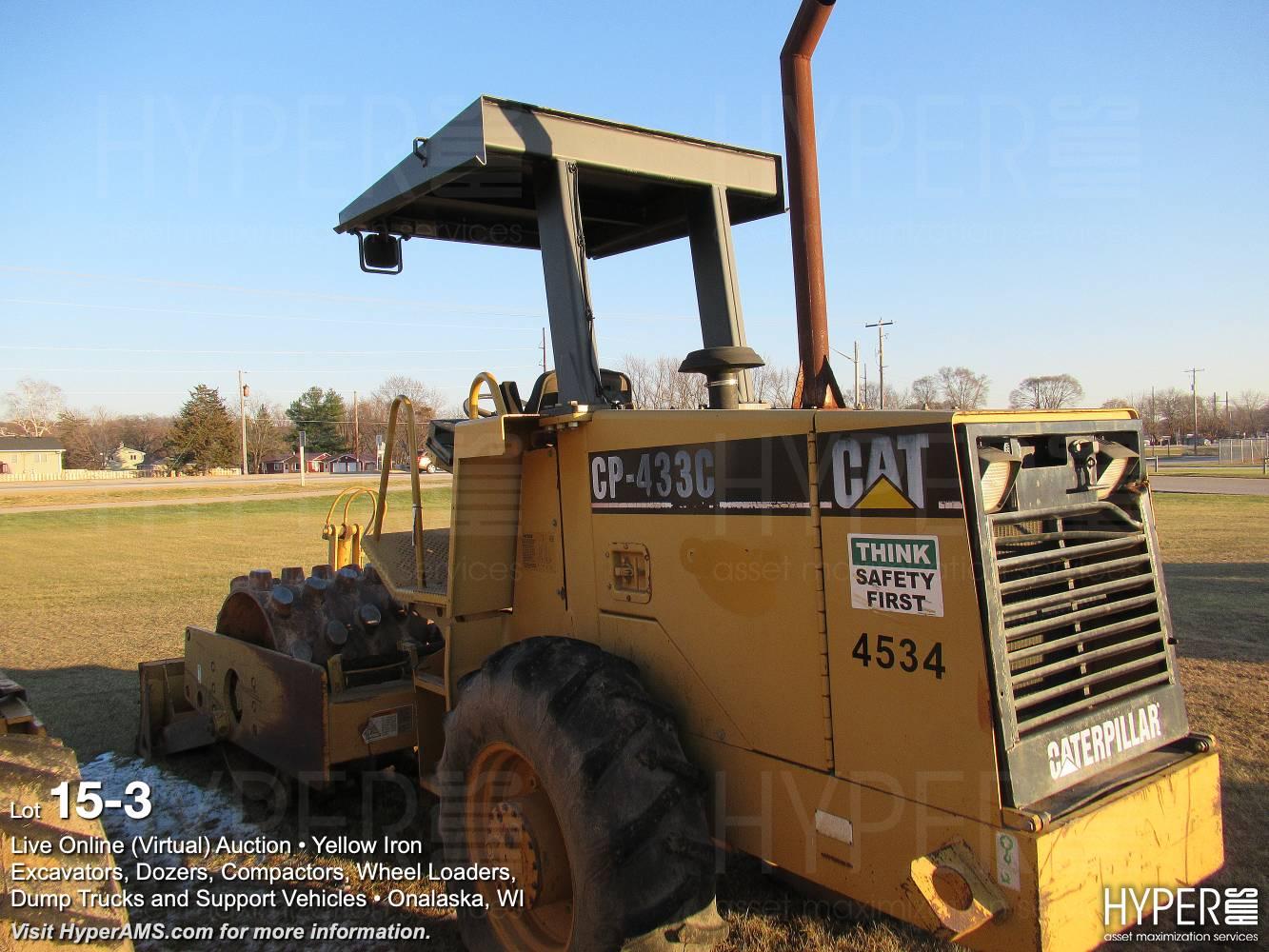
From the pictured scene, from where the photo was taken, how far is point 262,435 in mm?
80000

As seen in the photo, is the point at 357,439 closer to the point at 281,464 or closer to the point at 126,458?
the point at 281,464

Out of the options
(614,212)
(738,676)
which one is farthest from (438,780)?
(614,212)

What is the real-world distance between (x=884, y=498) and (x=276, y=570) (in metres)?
12.1

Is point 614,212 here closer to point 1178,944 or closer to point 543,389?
point 543,389

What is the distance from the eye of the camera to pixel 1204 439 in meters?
90.3

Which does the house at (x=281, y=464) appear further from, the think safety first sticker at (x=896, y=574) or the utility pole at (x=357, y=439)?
the think safety first sticker at (x=896, y=574)

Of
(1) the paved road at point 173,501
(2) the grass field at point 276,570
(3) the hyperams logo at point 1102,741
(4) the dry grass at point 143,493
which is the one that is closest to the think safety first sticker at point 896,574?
(3) the hyperams logo at point 1102,741

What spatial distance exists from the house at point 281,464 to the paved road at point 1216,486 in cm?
6951

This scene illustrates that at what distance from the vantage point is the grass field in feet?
11.8

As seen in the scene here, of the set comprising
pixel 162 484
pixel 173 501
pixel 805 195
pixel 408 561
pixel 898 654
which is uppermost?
pixel 805 195

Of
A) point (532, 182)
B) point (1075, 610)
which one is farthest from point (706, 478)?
point (532, 182)

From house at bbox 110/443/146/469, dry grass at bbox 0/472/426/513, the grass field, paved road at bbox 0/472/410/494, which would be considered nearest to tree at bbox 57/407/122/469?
house at bbox 110/443/146/469

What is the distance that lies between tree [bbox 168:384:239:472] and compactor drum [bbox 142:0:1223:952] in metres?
65.7

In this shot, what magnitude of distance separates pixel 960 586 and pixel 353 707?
3.00m
